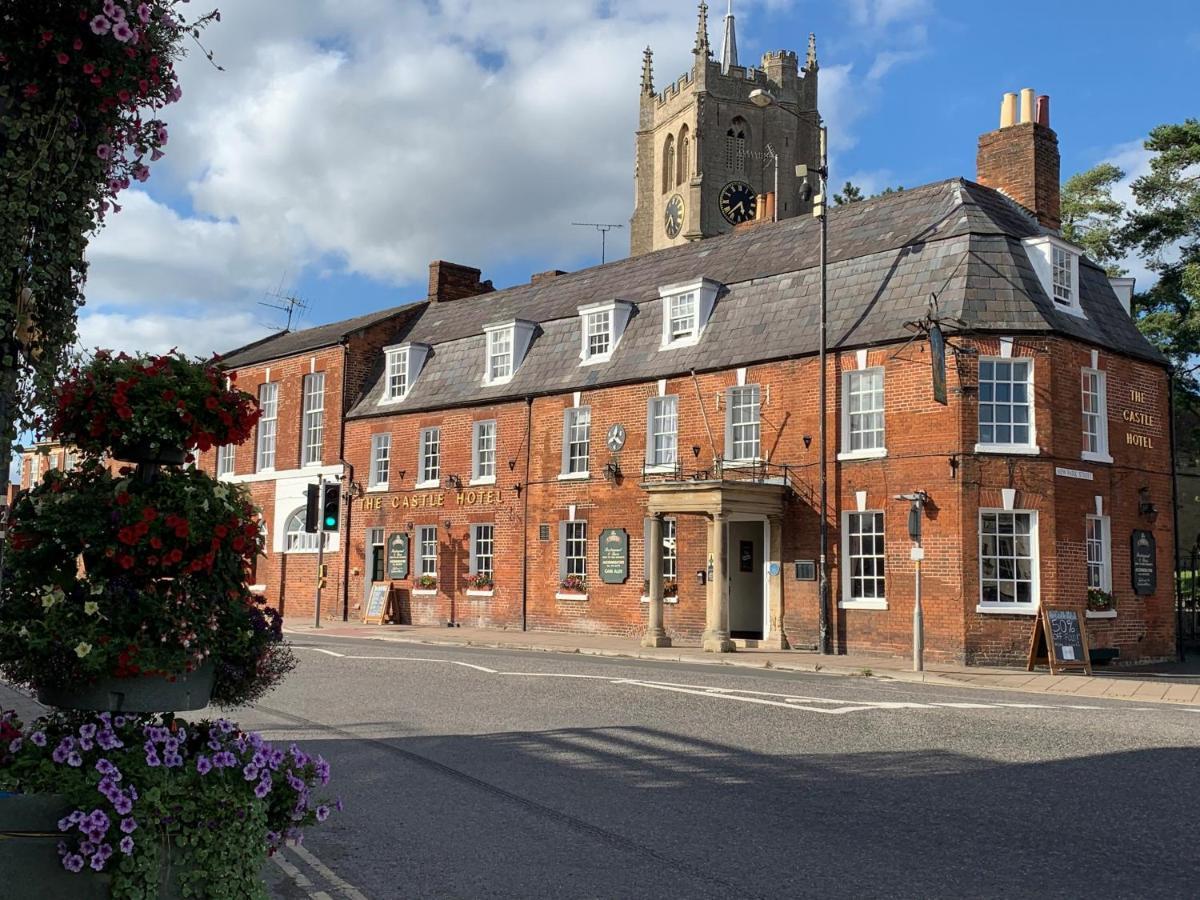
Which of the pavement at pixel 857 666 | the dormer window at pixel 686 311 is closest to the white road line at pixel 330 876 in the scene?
the pavement at pixel 857 666

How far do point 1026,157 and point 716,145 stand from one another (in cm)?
5831

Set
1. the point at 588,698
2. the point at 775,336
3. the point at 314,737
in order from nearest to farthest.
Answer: the point at 314,737, the point at 588,698, the point at 775,336

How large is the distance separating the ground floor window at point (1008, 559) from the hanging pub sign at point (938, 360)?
7.90ft

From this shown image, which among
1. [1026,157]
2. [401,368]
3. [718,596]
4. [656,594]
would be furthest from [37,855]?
[401,368]

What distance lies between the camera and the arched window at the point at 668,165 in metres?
83.7

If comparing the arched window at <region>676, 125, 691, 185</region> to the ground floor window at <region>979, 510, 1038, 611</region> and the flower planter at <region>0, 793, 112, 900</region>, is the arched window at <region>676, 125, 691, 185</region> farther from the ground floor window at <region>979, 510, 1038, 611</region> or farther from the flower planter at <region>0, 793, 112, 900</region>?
the flower planter at <region>0, 793, 112, 900</region>

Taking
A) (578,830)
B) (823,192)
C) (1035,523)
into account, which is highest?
(823,192)

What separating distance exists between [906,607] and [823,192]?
890cm

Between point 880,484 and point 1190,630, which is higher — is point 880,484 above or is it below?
above

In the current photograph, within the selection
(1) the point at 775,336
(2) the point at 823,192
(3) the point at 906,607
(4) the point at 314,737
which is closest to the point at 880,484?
(3) the point at 906,607

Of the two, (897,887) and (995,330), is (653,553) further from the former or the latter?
(897,887)

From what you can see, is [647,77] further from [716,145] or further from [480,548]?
[480,548]

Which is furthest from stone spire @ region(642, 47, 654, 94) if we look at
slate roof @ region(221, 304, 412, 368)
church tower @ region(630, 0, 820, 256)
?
slate roof @ region(221, 304, 412, 368)

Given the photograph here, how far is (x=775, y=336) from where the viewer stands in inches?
949
